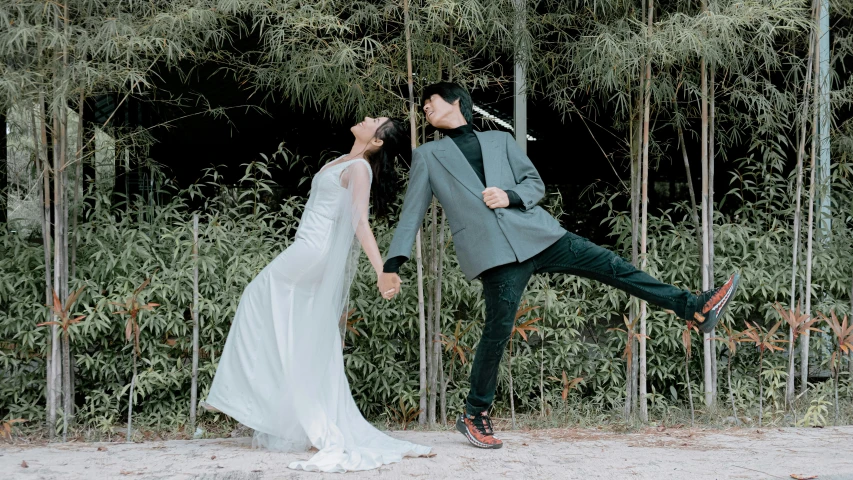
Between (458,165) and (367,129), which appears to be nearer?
(458,165)

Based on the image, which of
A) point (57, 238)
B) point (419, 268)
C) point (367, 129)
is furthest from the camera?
point (419, 268)

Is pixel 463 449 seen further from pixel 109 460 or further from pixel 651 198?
pixel 651 198

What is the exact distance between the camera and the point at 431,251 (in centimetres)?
355

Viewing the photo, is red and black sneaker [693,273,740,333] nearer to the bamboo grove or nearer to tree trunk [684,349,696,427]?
the bamboo grove

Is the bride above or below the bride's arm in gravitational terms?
below

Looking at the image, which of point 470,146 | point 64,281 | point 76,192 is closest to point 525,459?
point 470,146

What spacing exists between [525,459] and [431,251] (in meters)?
1.10

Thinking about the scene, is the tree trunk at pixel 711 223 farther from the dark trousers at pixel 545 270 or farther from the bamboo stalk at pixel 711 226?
the dark trousers at pixel 545 270

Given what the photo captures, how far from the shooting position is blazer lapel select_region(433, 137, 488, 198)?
284cm

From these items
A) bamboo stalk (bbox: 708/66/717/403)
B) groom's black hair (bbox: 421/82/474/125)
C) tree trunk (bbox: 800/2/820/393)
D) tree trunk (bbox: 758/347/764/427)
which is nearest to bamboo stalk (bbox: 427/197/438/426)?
groom's black hair (bbox: 421/82/474/125)

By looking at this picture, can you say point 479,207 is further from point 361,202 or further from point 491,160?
point 361,202

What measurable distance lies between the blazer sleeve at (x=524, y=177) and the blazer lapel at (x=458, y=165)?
5.4 inches

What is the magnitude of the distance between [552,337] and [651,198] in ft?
5.67

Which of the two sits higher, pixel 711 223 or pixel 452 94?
pixel 452 94
